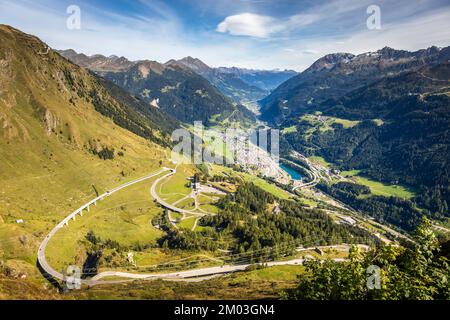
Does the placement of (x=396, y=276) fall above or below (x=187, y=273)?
above

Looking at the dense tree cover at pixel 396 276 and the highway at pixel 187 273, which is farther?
the highway at pixel 187 273

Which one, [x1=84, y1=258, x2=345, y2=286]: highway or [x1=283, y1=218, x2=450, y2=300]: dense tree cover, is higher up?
[x1=283, y1=218, x2=450, y2=300]: dense tree cover

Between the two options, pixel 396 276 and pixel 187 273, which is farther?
pixel 187 273

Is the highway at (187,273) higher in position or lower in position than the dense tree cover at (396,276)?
lower

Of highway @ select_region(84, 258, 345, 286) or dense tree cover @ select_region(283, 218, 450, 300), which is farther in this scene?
highway @ select_region(84, 258, 345, 286)
